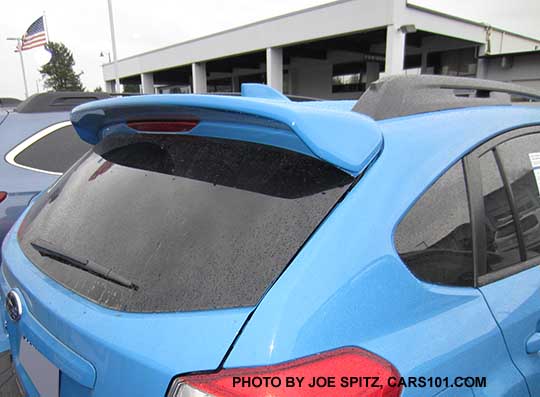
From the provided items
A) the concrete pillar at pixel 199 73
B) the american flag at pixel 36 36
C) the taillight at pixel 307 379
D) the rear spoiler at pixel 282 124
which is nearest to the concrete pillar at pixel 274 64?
the concrete pillar at pixel 199 73

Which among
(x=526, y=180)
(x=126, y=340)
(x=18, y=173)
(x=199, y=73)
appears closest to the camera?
(x=126, y=340)

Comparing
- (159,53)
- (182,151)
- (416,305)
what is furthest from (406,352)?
(159,53)

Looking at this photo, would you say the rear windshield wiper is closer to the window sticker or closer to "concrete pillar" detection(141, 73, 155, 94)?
the window sticker

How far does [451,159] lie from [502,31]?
26.3 metres

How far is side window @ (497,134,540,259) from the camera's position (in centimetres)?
152

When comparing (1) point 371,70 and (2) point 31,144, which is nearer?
(2) point 31,144

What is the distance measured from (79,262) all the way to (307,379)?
2.74ft

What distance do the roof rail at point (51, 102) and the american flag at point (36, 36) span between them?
63.5 ft

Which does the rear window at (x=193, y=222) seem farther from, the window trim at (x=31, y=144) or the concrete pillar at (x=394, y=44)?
the concrete pillar at (x=394, y=44)

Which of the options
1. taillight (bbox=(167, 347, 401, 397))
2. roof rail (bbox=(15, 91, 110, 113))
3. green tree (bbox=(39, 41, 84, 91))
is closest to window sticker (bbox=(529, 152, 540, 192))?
taillight (bbox=(167, 347, 401, 397))

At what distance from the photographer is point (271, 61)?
19.5 m

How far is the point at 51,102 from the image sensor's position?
3.52m

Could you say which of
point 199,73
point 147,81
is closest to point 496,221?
point 199,73

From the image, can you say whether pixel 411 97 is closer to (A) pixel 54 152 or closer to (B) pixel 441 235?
(B) pixel 441 235
